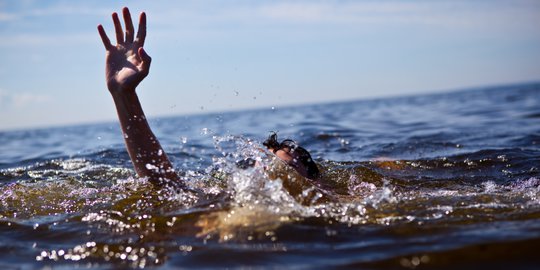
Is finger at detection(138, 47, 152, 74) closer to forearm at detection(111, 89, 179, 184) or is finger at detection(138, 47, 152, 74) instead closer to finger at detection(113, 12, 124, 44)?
forearm at detection(111, 89, 179, 184)

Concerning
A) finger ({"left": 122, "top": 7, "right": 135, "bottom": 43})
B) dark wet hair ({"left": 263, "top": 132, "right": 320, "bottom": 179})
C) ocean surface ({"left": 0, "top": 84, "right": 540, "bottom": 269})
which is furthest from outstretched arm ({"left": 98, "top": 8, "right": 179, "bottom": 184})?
dark wet hair ({"left": 263, "top": 132, "right": 320, "bottom": 179})

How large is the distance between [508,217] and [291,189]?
1.65 meters

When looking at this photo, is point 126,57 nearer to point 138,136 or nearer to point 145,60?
point 145,60

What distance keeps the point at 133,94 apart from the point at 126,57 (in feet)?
1.20

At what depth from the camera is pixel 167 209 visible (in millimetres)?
4402

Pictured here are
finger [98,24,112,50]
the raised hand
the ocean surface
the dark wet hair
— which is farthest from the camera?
the dark wet hair

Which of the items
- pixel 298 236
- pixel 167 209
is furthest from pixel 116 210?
pixel 298 236

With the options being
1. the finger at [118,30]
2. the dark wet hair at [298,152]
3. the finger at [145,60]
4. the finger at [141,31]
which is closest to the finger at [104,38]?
the finger at [118,30]

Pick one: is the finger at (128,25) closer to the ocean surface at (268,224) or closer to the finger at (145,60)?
the finger at (145,60)

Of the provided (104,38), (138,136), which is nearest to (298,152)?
(138,136)

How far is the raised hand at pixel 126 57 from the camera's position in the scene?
170 inches

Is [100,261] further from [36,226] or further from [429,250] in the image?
[429,250]

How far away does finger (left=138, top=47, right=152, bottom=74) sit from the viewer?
14.2ft

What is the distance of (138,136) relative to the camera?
4.44 metres
